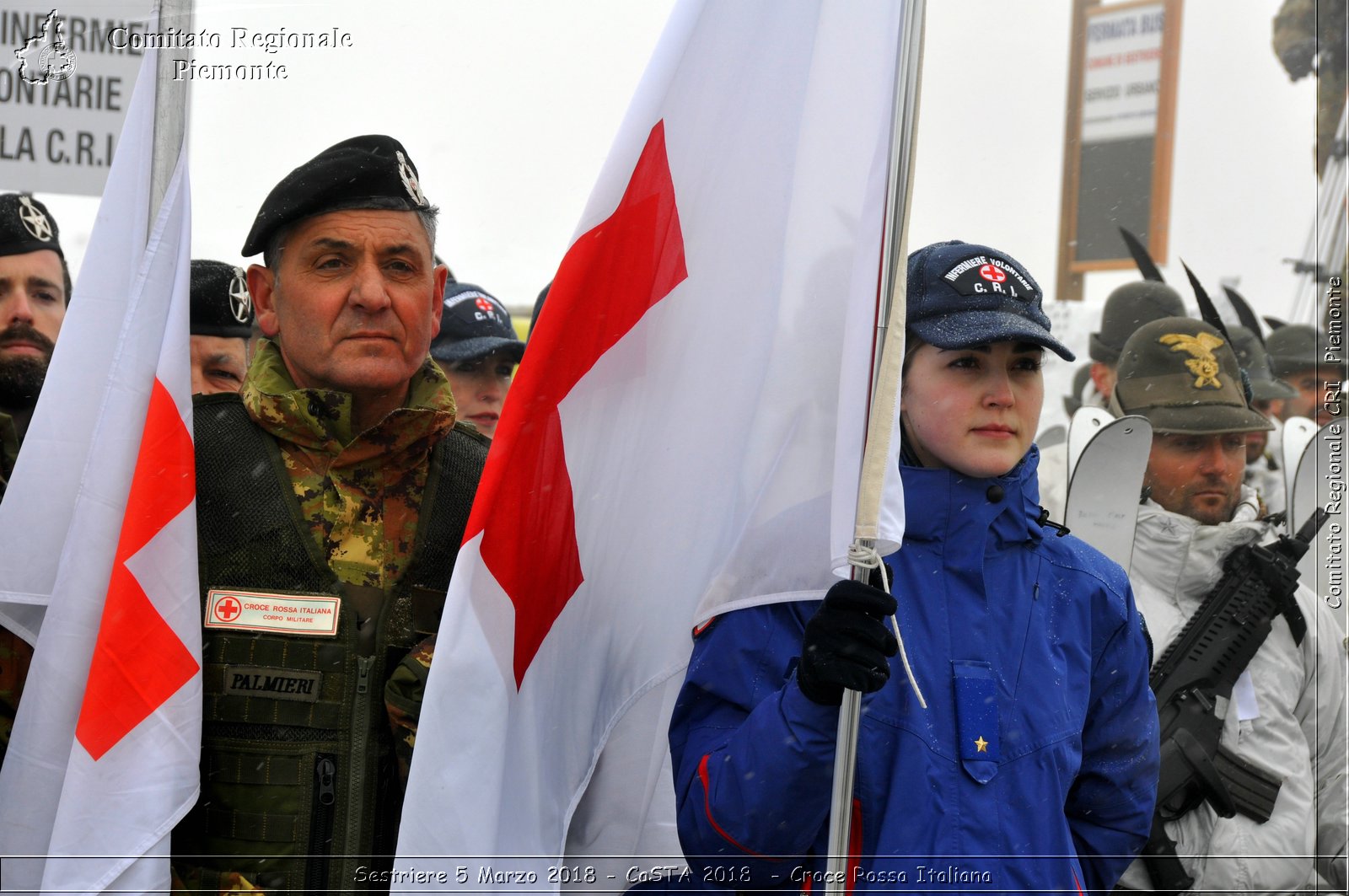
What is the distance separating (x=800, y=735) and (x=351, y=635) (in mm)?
915

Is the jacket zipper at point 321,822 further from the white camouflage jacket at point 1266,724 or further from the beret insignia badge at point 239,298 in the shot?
the white camouflage jacket at point 1266,724

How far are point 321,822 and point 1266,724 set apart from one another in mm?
2508

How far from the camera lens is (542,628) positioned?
7.53 feet

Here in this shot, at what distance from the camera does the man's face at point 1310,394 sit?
173 inches

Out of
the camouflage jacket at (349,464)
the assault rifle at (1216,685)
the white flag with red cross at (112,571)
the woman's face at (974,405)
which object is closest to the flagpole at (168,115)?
the white flag with red cross at (112,571)

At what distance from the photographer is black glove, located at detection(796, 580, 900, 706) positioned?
1848mm

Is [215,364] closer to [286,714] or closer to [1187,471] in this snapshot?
[286,714]

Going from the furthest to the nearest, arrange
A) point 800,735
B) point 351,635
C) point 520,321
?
1. point 520,321
2. point 351,635
3. point 800,735

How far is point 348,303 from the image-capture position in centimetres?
247

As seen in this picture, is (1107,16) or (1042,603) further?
(1107,16)

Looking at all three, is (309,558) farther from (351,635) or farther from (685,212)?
(685,212)

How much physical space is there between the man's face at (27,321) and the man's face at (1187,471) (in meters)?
3.06

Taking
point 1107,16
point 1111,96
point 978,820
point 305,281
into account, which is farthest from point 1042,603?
point 1107,16

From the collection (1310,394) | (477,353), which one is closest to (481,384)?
(477,353)
